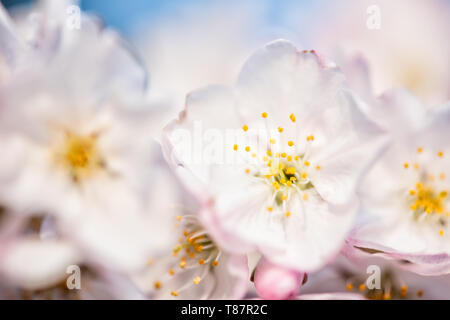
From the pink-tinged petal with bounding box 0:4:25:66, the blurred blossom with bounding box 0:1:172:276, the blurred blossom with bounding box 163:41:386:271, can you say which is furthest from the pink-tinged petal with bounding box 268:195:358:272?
the pink-tinged petal with bounding box 0:4:25:66

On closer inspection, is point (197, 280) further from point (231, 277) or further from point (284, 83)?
point (284, 83)

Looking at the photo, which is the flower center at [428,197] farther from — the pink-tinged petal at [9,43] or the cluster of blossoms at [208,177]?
the pink-tinged petal at [9,43]

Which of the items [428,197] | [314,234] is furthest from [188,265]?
[428,197]

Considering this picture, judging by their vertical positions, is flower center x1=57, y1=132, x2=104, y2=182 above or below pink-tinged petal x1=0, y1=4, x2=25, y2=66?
below

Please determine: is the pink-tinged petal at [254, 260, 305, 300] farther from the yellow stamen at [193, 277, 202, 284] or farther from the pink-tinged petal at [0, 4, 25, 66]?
the pink-tinged petal at [0, 4, 25, 66]

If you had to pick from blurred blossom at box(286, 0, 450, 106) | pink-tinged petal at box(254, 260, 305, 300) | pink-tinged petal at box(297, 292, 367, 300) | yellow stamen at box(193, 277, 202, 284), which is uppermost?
blurred blossom at box(286, 0, 450, 106)
